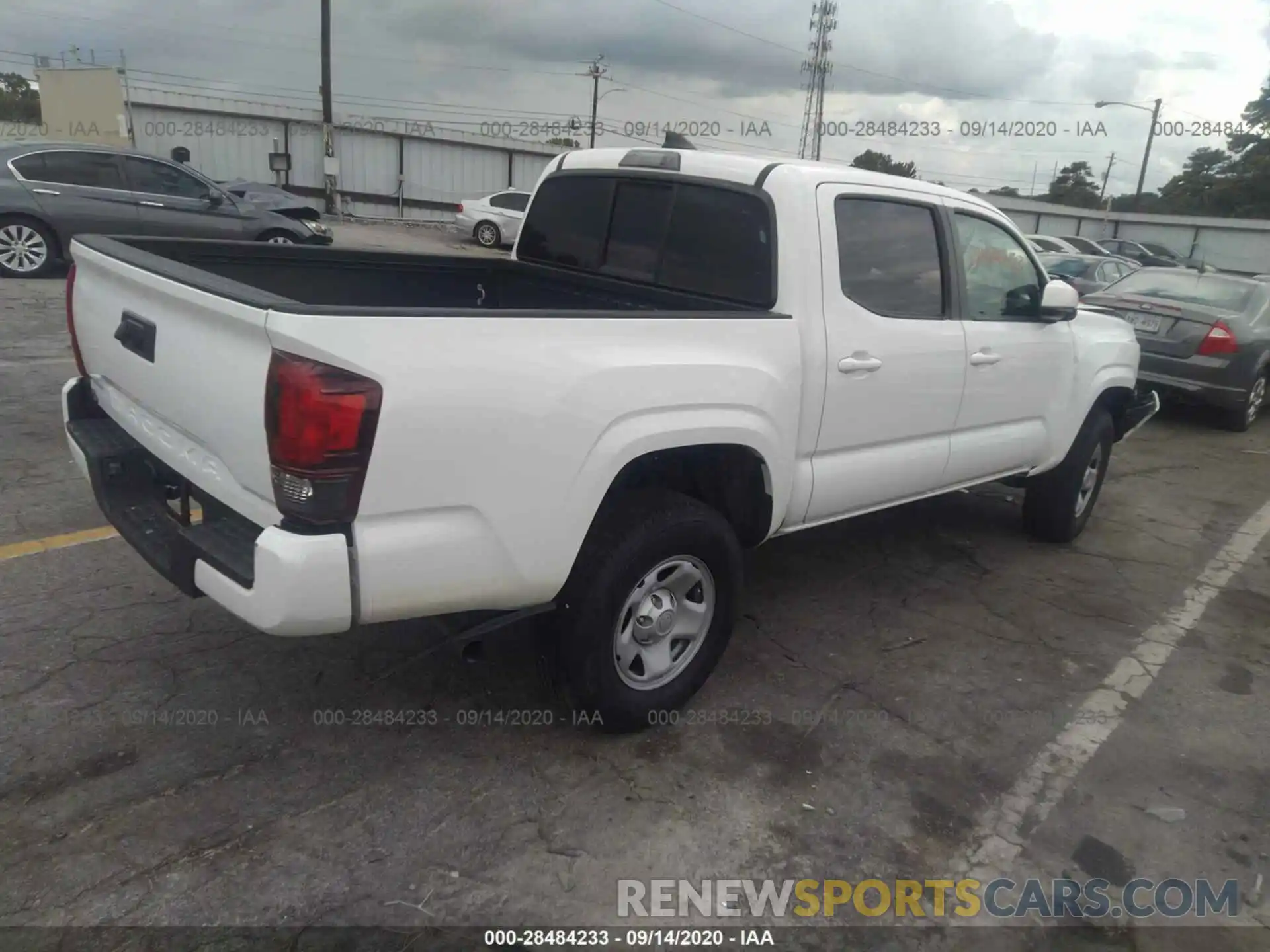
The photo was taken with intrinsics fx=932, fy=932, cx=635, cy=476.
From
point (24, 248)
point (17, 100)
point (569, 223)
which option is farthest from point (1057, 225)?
point (17, 100)

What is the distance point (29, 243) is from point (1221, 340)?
1271 cm

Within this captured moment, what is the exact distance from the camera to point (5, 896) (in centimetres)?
234

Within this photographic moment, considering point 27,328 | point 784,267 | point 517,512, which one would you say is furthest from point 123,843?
point 27,328

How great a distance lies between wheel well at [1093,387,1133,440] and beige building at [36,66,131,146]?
1106 inches

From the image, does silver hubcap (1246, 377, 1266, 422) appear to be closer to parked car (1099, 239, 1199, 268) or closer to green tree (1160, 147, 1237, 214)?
parked car (1099, 239, 1199, 268)

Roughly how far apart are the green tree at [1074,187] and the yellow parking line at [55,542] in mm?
72346

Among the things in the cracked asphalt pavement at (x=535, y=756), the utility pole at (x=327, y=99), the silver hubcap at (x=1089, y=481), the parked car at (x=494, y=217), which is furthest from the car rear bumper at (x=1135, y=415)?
the utility pole at (x=327, y=99)

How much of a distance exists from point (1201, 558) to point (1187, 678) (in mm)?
1868

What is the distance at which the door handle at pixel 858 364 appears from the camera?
140 inches

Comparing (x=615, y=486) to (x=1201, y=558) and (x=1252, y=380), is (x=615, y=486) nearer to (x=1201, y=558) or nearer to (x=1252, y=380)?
(x=1201, y=558)

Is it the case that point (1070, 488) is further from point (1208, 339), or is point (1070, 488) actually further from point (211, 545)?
point (1208, 339)

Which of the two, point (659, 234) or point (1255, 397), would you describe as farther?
point (1255, 397)

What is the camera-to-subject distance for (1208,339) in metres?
8.97

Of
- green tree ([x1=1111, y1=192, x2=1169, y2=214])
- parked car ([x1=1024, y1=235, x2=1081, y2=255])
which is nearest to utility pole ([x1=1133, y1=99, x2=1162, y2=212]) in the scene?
green tree ([x1=1111, y1=192, x2=1169, y2=214])
